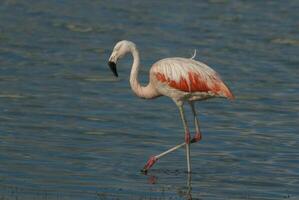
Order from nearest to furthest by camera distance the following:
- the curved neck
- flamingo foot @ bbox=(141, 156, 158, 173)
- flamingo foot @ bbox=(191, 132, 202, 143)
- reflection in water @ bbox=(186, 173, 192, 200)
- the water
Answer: reflection in water @ bbox=(186, 173, 192, 200)
the water
flamingo foot @ bbox=(141, 156, 158, 173)
flamingo foot @ bbox=(191, 132, 202, 143)
the curved neck

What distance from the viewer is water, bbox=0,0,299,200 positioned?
1091 cm

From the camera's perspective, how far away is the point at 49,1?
25375mm

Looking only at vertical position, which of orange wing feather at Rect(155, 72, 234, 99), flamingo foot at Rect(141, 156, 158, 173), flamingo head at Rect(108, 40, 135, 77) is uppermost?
flamingo head at Rect(108, 40, 135, 77)

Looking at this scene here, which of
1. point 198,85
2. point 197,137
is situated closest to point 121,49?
point 198,85

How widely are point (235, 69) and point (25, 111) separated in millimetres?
5332

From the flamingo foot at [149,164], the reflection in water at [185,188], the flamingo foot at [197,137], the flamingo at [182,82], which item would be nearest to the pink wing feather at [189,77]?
the flamingo at [182,82]

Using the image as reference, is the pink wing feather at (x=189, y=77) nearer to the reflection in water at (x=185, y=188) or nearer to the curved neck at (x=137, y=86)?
the curved neck at (x=137, y=86)

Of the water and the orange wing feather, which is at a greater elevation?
the orange wing feather

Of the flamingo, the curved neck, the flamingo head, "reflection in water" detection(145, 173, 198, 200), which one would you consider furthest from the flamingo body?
"reflection in water" detection(145, 173, 198, 200)

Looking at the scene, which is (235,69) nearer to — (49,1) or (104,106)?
(104,106)

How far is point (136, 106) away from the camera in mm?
15164

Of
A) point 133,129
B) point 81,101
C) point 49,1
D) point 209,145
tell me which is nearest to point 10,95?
point 81,101

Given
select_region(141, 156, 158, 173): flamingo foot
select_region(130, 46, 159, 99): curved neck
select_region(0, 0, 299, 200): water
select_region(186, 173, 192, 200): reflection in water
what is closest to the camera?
select_region(186, 173, 192, 200): reflection in water

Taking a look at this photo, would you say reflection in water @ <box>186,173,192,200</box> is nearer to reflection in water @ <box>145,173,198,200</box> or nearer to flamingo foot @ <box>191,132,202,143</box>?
reflection in water @ <box>145,173,198,200</box>
